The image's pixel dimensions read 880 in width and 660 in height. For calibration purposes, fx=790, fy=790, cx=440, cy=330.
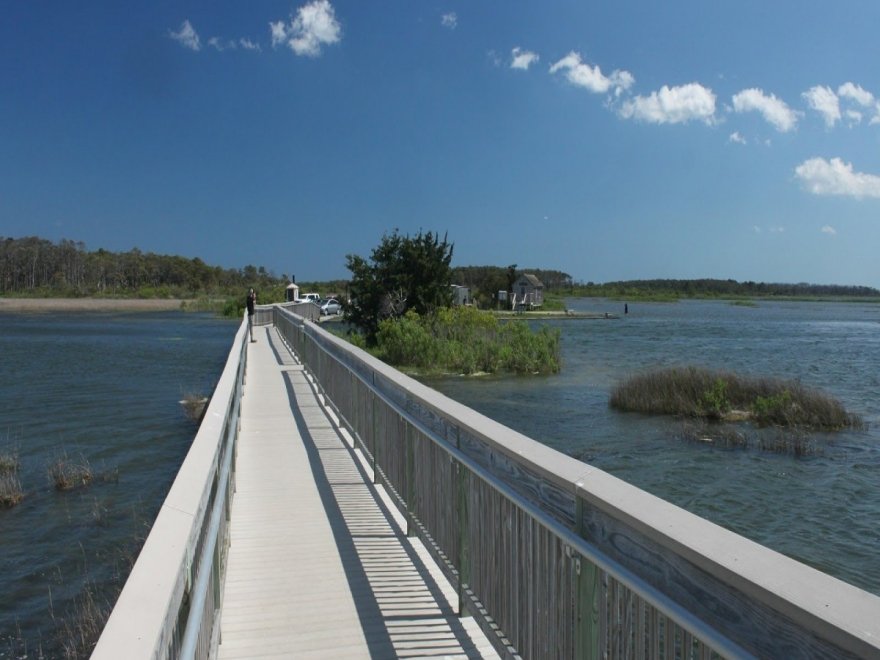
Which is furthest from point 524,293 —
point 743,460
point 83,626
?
point 83,626

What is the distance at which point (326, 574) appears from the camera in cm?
530

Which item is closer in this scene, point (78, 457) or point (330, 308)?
point (78, 457)

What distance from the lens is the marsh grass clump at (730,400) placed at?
19219 millimetres

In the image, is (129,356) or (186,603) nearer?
(186,603)

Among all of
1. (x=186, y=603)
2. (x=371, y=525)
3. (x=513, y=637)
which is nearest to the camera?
(x=186, y=603)

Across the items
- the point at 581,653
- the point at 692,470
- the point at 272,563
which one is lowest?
the point at 692,470

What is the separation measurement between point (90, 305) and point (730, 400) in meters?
105

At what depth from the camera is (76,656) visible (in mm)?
6523

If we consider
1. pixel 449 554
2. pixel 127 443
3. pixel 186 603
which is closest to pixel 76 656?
pixel 449 554

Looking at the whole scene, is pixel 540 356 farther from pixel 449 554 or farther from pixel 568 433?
pixel 449 554

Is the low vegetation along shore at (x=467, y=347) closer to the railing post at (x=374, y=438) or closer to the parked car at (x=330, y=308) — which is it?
the railing post at (x=374, y=438)

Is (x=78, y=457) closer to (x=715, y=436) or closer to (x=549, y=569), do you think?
(x=549, y=569)

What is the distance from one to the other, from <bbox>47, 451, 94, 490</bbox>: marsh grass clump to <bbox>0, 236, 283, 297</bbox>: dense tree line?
12794cm

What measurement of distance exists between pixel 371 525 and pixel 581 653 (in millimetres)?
3722
